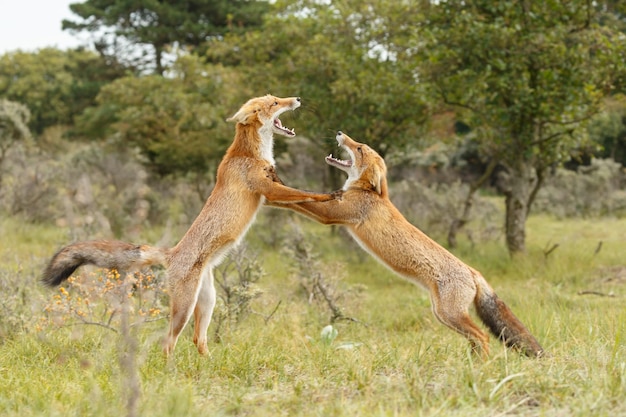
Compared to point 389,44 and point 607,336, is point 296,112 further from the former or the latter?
point 389,44

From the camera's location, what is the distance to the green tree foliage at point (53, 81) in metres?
33.3

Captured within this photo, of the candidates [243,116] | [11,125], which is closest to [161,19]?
[11,125]

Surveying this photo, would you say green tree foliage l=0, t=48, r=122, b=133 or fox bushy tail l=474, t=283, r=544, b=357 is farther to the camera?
green tree foliage l=0, t=48, r=122, b=133

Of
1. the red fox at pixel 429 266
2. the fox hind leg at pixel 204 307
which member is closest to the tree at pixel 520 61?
the red fox at pixel 429 266

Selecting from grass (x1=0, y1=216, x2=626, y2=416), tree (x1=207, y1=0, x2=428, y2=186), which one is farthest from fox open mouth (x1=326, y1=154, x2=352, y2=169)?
tree (x1=207, y1=0, x2=428, y2=186)

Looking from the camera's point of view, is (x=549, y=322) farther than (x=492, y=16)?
No

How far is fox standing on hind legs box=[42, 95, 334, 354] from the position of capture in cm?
562

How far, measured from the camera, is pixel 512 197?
14.1 m

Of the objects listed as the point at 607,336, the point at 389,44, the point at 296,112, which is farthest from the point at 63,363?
the point at 389,44

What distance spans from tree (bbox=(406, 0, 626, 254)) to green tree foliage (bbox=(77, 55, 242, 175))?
5780 millimetres

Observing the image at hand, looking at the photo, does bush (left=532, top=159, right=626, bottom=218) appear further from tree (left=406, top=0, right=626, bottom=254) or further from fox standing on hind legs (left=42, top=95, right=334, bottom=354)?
fox standing on hind legs (left=42, top=95, right=334, bottom=354)

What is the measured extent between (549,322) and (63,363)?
189 inches

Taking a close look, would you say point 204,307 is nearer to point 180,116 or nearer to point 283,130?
point 283,130

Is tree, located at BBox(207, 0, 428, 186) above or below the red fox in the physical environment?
above
